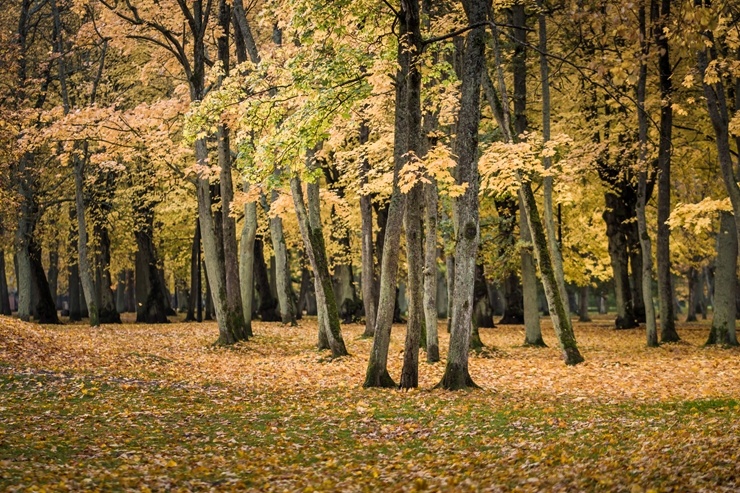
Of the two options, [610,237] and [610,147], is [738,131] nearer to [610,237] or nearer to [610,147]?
[610,147]

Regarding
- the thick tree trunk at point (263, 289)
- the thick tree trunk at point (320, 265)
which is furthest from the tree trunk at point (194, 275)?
the thick tree trunk at point (320, 265)

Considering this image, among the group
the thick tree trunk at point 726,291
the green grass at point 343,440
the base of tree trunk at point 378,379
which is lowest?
the green grass at point 343,440

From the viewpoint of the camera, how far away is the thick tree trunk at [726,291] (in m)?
24.3

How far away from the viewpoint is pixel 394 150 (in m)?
16.2

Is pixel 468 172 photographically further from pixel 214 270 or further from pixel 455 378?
pixel 214 270

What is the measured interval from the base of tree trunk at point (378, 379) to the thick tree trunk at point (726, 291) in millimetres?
13010

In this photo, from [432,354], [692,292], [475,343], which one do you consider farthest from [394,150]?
[692,292]

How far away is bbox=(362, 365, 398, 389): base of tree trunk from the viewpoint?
52.2 ft

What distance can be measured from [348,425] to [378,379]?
362cm

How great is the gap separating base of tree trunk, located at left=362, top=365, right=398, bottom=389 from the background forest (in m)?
0.04

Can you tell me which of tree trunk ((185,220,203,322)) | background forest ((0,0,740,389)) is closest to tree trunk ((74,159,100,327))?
background forest ((0,0,740,389))

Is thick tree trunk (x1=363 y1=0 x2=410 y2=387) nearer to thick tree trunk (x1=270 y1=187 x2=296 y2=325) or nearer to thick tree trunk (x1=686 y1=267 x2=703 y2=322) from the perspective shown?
thick tree trunk (x1=270 y1=187 x2=296 y2=325)

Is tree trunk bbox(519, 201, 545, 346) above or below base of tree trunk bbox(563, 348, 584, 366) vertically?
above

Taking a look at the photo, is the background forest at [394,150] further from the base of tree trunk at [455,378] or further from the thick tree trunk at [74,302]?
the thick tree trunk at [74,302]
